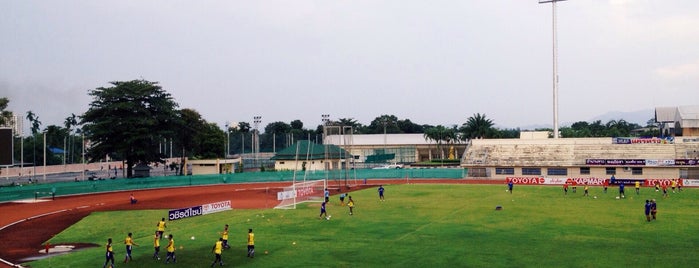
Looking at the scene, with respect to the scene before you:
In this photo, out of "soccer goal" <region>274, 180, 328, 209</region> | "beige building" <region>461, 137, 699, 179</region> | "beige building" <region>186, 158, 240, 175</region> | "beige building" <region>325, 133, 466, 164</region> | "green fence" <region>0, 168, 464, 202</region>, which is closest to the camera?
"soccer goal" <region>274, 180, 328, 209</region>

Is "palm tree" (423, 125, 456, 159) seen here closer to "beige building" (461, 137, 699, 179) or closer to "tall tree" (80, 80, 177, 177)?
"beige building" (461, 137, 699, 179)

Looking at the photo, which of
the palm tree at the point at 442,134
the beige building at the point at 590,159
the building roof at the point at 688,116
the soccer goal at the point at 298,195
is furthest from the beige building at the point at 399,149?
the soccer goal at the point at 298,195

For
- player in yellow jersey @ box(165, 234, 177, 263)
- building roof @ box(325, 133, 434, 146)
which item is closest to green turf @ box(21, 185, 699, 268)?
player in yellow jersey @ box(165, 234, 177, 263)

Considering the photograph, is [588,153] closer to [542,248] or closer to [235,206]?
[235,206]

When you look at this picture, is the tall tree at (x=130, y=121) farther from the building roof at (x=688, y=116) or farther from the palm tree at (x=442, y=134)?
the building roof at (x=688, y=116)

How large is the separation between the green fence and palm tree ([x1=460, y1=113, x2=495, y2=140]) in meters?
38.8

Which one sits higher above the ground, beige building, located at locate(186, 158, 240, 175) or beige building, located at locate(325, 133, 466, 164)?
beige building, located at locate(325, 133, 466, 164)

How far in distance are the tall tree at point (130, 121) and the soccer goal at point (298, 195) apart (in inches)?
1547

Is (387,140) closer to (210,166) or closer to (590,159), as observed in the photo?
(210,166)

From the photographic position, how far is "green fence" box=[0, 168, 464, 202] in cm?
6367

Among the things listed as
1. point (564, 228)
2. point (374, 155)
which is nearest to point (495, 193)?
point (564, 228)

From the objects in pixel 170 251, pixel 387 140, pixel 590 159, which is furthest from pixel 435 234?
pixel 387 140

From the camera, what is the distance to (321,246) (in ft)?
101

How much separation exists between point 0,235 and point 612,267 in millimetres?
38066
